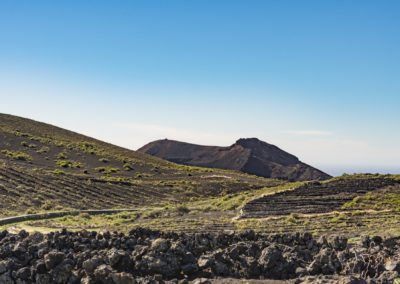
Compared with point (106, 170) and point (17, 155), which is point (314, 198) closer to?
point (106, 170)

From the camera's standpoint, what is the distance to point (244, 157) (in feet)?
404

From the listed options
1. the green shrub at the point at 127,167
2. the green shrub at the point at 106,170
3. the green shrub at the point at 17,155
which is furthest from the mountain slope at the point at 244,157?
the green shrub at the point at 17,155

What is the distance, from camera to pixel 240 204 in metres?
39.8

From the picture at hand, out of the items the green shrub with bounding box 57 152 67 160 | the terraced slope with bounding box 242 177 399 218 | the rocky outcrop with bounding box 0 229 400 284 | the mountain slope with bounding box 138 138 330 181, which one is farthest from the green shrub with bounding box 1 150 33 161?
the rocky outcrop with bounding box 0 229 400 284

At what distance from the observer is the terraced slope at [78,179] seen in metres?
46.2

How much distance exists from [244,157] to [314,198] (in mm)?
86096

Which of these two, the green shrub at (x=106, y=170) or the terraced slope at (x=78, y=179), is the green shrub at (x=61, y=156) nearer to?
the terraced slope at (x=78, y=179)

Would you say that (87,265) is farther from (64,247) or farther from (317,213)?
(317,213)

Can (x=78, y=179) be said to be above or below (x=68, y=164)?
below

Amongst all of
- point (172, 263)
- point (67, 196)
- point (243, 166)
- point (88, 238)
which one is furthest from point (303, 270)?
point (243, 166)

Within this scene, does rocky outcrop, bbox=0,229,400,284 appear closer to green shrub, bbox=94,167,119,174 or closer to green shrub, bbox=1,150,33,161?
green shrub, bbox=94,167,119,174

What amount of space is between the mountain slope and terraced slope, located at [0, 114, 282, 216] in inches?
1100

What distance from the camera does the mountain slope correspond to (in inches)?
4469

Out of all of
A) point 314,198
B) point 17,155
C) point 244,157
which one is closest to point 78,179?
point 17,155
